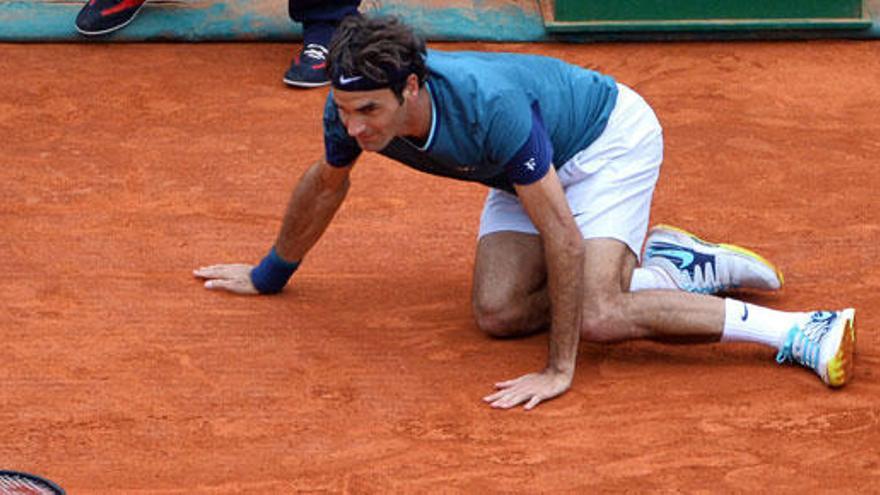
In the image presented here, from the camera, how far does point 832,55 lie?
25.7ft

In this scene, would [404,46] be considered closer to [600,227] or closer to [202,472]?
[600,227]

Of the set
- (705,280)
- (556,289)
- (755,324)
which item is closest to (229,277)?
(556,289)

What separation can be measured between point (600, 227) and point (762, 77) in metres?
2.65

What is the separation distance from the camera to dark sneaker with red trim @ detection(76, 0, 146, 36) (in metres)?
7.86

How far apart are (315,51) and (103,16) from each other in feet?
3.62

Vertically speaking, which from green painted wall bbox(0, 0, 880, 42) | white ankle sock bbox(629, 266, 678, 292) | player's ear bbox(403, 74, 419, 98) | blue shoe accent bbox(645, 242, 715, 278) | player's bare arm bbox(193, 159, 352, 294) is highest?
player's ear bbox(403, 74, 419, 98)

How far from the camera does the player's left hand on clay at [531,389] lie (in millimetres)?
4945

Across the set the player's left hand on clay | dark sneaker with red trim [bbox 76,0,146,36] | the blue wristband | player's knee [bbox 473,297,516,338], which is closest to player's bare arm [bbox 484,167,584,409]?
the player's left hand on clay

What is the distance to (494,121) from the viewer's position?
187 inches

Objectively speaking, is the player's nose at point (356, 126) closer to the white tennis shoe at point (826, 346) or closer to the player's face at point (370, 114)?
the player's face at point (370, 114)

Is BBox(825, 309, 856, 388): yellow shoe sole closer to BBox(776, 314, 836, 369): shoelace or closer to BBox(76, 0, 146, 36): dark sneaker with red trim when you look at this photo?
BBox(776, 314, 836, 369): shoelace

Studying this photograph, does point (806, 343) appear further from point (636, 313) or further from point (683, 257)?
point (683, 257)

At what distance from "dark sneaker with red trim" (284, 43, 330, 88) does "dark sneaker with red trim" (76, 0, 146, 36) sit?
3.15ft

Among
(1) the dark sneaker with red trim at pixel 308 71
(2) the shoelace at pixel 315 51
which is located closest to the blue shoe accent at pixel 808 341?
(1) the dark sneaker with red trim at pixel 308 71
